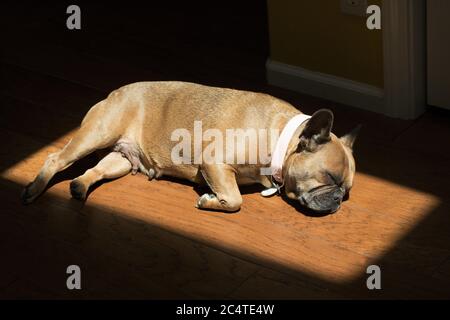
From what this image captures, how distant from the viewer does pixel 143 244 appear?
324 centimetres

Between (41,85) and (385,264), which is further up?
(41,85)

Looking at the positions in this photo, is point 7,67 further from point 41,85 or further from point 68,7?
point 68,7

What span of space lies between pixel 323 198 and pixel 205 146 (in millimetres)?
478

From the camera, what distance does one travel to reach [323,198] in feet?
10.6

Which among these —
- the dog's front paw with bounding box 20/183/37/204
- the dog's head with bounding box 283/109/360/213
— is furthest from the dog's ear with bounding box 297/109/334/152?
the dog's front paw with bounding box 20/183/37/204

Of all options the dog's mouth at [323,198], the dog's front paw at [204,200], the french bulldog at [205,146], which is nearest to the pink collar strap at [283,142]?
the french bulldog at [205,146]

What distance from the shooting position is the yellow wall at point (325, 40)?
3.80 metres

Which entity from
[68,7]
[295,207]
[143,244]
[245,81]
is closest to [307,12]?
[245,81]

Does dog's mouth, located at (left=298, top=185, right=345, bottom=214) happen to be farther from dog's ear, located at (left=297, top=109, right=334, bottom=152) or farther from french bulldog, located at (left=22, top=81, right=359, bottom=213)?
dog's ear, located at (left=297, top=109, right=334, bottom=152)

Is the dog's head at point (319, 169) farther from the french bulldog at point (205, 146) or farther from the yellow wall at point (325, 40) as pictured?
the yellow wall at point (325, 40)

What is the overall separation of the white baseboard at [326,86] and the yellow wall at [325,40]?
25 mm

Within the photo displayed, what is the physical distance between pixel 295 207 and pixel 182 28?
173 cm

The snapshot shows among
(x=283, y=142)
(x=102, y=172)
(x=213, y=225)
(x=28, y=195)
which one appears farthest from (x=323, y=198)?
(x=28, y=195)

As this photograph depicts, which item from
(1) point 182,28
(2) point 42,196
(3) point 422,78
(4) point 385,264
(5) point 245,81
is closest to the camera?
(4) point 385,264
